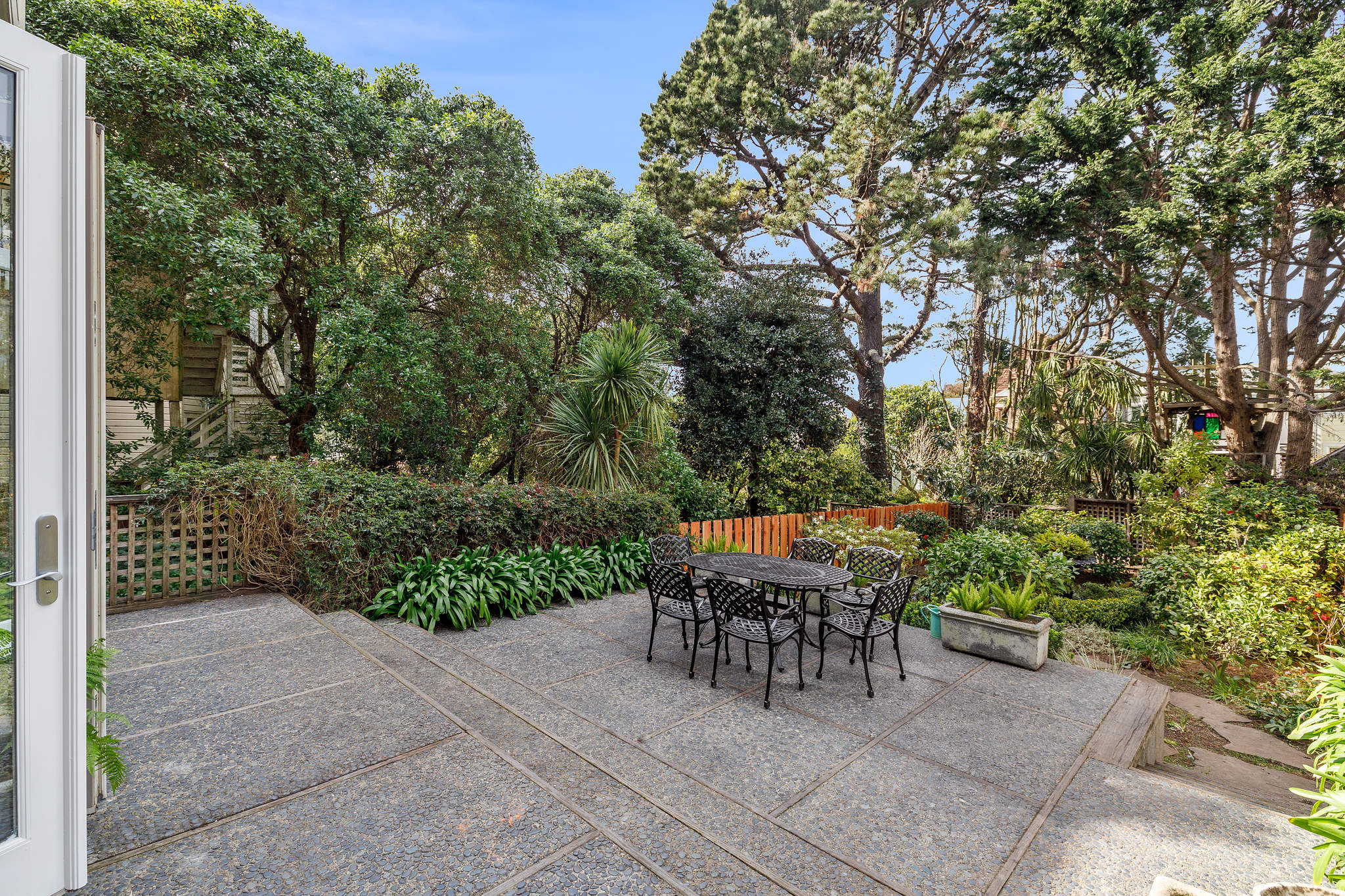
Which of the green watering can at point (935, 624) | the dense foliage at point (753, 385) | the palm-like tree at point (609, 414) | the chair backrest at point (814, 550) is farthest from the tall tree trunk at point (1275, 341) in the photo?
the palm-like tree at point (609, 414)

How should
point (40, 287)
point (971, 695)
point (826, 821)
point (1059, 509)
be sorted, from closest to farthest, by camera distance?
point (40, 287), point (826, 821), point (971, 695), point (1059, 509)

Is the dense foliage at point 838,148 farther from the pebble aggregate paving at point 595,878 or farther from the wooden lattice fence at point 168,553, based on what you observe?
the pebble aggregate paving at point 595,878

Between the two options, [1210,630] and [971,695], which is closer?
[971,695]

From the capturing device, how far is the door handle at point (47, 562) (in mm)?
1701

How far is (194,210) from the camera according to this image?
20.5ft

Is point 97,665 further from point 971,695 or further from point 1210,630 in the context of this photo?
point 1210,630

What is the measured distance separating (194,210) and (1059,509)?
12.8 metres

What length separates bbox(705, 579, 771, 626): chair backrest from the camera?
12.8 ft

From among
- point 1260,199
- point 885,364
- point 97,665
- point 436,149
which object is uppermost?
point 436,149

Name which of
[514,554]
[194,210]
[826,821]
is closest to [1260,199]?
[826,821]

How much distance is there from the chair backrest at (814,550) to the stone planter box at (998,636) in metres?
1.10

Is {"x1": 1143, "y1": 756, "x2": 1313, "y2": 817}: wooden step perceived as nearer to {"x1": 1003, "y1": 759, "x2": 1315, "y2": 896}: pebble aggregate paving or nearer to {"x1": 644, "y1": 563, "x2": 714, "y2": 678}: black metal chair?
{"x1": 1003, "y1": 759, "x2": 1315, "y2": 896}: pebble aggregate paving

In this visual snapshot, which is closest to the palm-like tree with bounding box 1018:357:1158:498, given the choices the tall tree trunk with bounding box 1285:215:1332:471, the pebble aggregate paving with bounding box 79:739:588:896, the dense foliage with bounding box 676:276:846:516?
the tall tree trunk with bounding box 1285:215:1332:471

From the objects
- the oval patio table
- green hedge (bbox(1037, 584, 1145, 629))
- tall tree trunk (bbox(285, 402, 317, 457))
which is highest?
tall tree trunk (bbox(285, 402, 317, 457))
